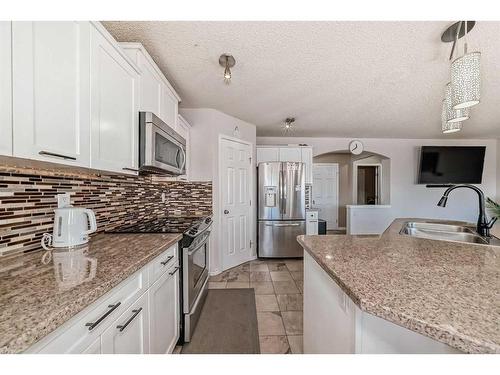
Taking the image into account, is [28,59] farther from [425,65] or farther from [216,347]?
[425,65]

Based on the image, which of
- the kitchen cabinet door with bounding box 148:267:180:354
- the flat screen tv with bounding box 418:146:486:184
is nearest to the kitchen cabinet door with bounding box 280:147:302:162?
the flat screen tv with bounding box 418:146:486:184

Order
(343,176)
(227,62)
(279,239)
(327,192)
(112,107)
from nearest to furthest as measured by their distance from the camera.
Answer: (112,107)
(227,62)
(279,239)
(327,192)
(343,176)

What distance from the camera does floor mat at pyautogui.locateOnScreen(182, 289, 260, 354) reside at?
1799 mm

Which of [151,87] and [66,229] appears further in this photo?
[151,87]

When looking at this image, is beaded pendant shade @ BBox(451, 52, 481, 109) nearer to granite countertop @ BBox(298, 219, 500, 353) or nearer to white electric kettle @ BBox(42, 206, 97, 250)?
granite countertop @ BBox(298, 219, 500, 353)

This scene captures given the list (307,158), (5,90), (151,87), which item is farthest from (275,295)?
(5,90)

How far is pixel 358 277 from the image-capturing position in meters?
0.85

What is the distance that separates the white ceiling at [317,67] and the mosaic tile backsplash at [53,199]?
1115 mm

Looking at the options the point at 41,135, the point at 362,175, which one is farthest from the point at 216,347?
the point at 362,175

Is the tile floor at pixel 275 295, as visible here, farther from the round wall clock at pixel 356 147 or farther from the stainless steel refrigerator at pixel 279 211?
the round wall clock at pixel 356 147

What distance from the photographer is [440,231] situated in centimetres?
213

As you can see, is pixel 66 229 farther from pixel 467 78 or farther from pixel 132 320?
pixel 467 78

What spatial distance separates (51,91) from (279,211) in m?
3.41
